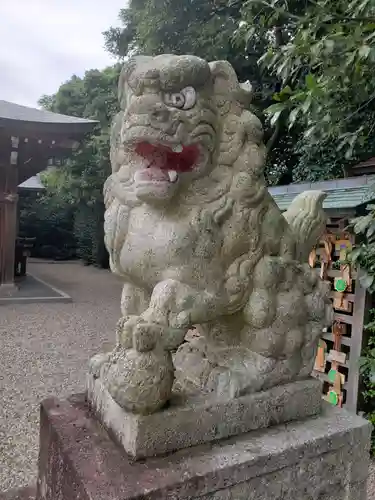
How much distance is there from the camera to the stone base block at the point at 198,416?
3.56 ft

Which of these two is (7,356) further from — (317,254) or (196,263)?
(196,263)

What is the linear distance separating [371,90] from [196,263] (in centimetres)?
173

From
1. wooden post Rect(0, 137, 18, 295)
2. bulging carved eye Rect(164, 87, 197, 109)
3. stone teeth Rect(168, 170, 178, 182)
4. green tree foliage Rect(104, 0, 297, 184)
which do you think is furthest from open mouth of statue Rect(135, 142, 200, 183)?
wooden post Rect(0, 137, 18, 295)

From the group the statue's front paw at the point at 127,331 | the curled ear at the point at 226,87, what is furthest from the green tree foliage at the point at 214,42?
the statue's front paw at the point at 127,331

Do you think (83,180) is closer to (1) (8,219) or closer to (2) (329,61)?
(1) (8,219)

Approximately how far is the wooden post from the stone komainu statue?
6269 mm

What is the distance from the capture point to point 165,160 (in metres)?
1.18

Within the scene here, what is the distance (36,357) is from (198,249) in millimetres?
3456

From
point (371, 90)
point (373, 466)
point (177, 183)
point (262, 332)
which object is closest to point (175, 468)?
point (262, 332)

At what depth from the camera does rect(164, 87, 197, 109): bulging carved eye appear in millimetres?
1125

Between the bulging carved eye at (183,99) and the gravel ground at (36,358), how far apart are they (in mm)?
903

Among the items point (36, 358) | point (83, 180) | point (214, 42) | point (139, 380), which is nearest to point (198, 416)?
point (139, 380)

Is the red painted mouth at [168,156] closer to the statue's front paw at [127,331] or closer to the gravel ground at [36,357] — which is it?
the statue's front paw at [127,331]

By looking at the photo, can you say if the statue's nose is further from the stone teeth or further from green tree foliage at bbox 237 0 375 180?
green tree foliage at bbox 237 0 375 180
